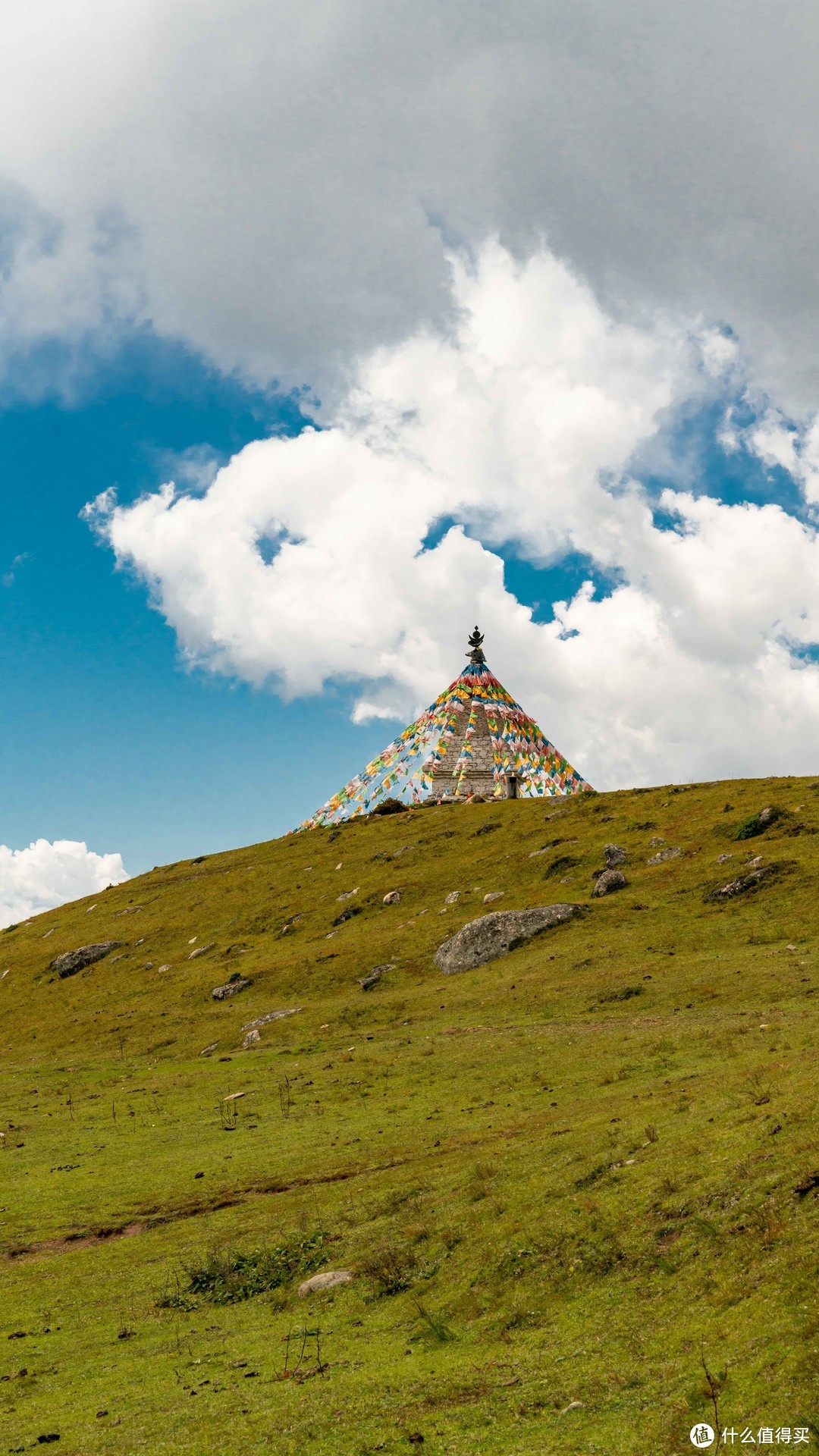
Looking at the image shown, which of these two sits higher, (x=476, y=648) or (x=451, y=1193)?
(x=476, y=648)

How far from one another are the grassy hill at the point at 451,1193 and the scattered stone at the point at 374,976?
0.62 meters

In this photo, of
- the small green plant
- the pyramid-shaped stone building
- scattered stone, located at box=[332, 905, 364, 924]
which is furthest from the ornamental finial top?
the small green plant

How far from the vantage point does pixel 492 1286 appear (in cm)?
1532

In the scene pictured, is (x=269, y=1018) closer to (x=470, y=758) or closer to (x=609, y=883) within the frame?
(x=609, y=883)

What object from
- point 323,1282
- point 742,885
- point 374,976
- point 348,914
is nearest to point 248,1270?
point 323,1282

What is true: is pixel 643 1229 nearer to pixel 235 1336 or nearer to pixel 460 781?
pixel 235 1336

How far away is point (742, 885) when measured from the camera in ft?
159

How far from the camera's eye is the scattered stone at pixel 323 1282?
17578mm

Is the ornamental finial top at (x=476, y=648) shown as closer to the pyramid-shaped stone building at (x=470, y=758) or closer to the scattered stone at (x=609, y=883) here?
the pyramid-shaped stone building at (x=470, y=758)

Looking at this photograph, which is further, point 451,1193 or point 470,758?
point 470,758

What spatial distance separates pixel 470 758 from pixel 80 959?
149 ft

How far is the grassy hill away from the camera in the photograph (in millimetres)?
11906

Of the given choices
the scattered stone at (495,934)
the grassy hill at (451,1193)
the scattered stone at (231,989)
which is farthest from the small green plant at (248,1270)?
the scattered stone at (231,989)

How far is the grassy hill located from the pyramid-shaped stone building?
4204 cm
